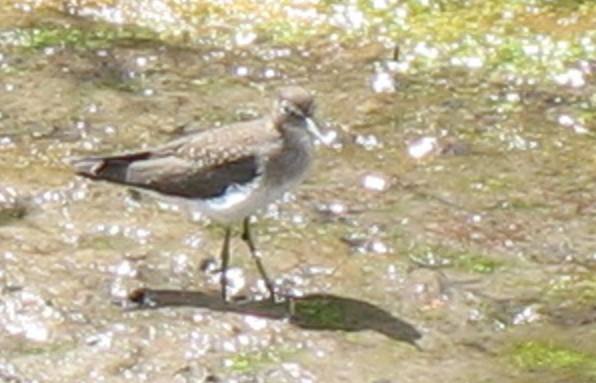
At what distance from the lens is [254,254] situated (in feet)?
27.6

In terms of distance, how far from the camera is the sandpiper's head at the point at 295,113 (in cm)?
851

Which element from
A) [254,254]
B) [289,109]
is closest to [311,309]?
[254,254]

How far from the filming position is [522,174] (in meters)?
9.87

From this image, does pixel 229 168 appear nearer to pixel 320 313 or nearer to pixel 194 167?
pixel 194 167

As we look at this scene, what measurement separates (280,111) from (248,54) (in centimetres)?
285

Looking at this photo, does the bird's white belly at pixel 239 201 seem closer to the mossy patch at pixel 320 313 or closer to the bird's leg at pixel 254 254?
the bird's leg at pixel 254 254

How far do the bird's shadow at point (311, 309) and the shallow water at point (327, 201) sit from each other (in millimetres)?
16

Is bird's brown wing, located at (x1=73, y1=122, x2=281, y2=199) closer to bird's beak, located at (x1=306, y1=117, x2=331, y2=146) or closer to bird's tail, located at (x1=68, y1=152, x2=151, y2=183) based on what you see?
bird's tail, located at (x1=68, y1=152, x2=151, y2=183)

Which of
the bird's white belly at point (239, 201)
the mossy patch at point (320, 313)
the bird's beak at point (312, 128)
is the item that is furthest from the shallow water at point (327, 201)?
the bird's beak at point (312, 128)

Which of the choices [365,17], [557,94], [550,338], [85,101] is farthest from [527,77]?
[550,338]

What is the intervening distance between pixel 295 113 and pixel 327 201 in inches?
39.3

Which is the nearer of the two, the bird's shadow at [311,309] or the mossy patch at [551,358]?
the mossy patch at [551,358]

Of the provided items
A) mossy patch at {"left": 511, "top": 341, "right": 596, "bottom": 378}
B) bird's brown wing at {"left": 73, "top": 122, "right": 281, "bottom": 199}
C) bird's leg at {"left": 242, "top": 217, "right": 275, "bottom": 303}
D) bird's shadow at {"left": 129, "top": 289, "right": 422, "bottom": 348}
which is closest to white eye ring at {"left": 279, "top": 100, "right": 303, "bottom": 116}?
bird's brown wing at {"left": 73, "top": 122, "right": 281, "bottom": 199}

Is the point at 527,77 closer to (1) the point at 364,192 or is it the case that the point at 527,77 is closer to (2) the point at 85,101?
(1) the point at 364,192
